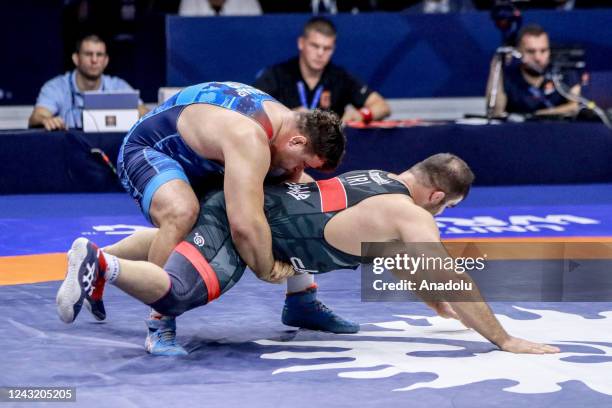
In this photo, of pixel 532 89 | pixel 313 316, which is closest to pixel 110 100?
pixel 532 89

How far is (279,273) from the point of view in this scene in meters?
4.29

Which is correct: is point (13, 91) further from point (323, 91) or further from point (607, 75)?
point (607, 75)

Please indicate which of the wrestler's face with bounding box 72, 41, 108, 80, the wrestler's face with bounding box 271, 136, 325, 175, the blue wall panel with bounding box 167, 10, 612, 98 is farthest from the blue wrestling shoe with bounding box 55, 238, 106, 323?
the blue wall panel with bounding box 167, 10, 612, 98

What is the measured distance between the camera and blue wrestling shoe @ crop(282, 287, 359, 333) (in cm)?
448

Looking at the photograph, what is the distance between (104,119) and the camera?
765 cm

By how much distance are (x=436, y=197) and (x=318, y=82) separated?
12.4ft

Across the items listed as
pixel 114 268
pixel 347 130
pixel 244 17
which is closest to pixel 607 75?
pixel 347 130

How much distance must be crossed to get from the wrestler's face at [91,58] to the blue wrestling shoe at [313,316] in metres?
3.83

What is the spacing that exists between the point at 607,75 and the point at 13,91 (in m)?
4.78

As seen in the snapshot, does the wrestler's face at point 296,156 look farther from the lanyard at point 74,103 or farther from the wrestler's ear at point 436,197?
the lanyard at point 74,103

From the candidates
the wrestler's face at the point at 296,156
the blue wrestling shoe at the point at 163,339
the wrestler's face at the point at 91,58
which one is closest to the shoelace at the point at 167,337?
the blue wrestling shoe at the point at 163,339

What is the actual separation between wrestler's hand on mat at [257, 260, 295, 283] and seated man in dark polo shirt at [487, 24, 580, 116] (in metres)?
4.33

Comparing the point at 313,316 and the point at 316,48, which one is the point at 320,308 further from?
the point at 316,48

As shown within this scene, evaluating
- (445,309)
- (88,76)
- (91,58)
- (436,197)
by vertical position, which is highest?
(91,58)
